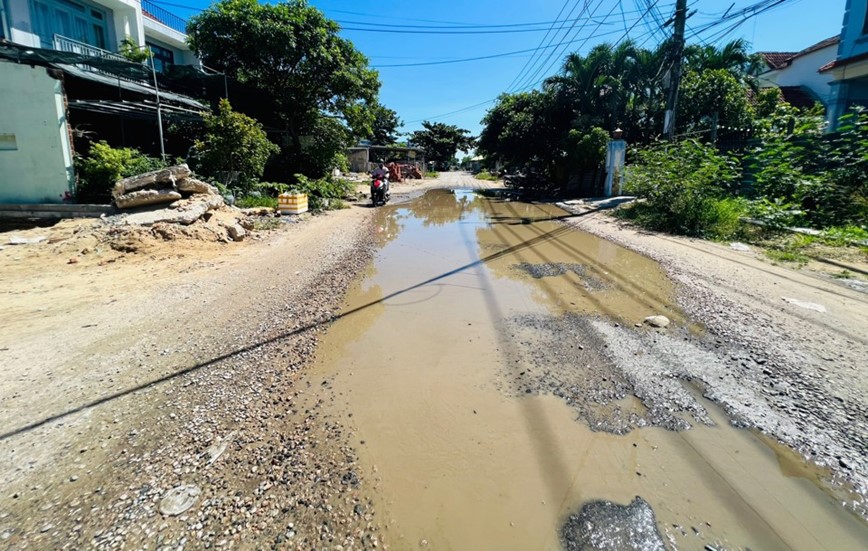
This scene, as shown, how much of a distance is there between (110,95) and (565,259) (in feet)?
48.5

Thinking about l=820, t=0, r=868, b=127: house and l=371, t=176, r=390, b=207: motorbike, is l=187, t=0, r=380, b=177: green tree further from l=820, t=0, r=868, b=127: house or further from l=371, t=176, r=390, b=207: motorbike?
l=820, t=0, r=868, b=127: house

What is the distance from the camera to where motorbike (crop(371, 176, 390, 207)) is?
16.2m

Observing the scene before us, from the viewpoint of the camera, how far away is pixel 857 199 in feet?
26.2

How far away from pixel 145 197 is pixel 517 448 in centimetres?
975

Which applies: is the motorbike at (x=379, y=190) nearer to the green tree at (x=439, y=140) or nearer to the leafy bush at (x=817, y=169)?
the leafy bush at (x=817, y=169)

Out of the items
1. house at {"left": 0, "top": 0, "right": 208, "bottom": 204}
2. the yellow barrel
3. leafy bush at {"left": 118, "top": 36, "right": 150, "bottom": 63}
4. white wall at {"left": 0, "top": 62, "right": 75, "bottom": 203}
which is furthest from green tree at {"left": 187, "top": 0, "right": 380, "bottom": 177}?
white wall at {"left": 0, "top": 62, "right": 75, "bottom": 203}

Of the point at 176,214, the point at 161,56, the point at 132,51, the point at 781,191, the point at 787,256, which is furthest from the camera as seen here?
the point at 161,56

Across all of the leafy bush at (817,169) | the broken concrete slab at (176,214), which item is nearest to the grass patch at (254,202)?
the broken concrete slab at (176,214)

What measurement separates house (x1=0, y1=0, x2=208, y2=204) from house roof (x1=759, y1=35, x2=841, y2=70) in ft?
93.1

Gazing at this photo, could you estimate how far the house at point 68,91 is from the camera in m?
9.20

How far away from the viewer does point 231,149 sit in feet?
39.3

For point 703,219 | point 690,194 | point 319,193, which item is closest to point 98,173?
point 319,193

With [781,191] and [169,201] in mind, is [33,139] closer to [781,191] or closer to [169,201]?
[169,201]

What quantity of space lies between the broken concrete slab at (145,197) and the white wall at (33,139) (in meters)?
2.16
